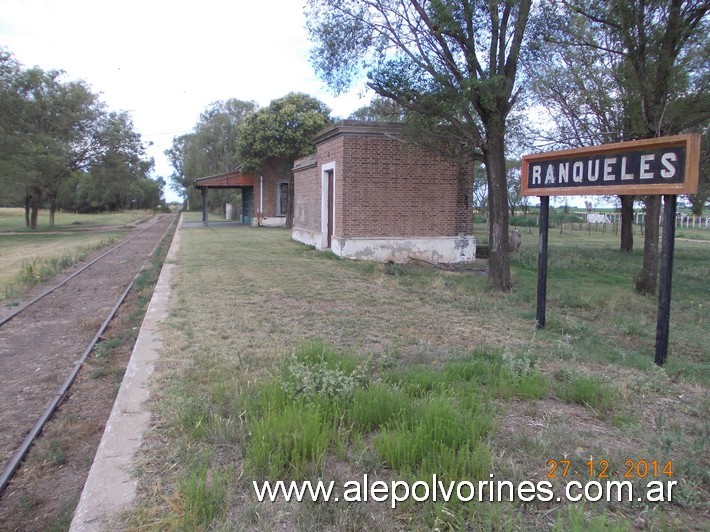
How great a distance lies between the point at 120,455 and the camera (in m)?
3.77

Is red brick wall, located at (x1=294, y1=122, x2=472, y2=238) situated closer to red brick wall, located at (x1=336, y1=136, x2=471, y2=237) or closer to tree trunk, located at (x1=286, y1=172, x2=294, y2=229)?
red brick wall, located at (x1=336, y1=136, x2=471, y2=237)

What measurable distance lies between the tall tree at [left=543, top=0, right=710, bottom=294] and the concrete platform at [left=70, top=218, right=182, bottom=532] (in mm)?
10099

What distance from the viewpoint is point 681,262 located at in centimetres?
1903

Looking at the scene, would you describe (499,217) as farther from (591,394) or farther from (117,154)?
(117,154)

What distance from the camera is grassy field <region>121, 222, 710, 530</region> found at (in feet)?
9.71

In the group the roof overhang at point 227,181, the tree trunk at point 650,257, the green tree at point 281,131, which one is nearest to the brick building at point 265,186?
the roof overhang at point 227,181

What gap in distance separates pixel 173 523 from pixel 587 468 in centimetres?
246

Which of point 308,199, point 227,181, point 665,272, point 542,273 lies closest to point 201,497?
point 665,272

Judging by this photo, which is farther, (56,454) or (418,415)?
(56,454)

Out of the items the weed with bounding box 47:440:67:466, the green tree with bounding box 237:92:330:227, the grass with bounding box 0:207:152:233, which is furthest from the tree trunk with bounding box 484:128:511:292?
the grass with bounding box 0:207:152:233

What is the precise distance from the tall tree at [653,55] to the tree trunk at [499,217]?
2.51 m

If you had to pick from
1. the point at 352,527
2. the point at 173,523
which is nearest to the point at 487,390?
the point at 352,527

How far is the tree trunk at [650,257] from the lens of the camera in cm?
1141

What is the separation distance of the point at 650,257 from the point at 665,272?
6363 millimetres
